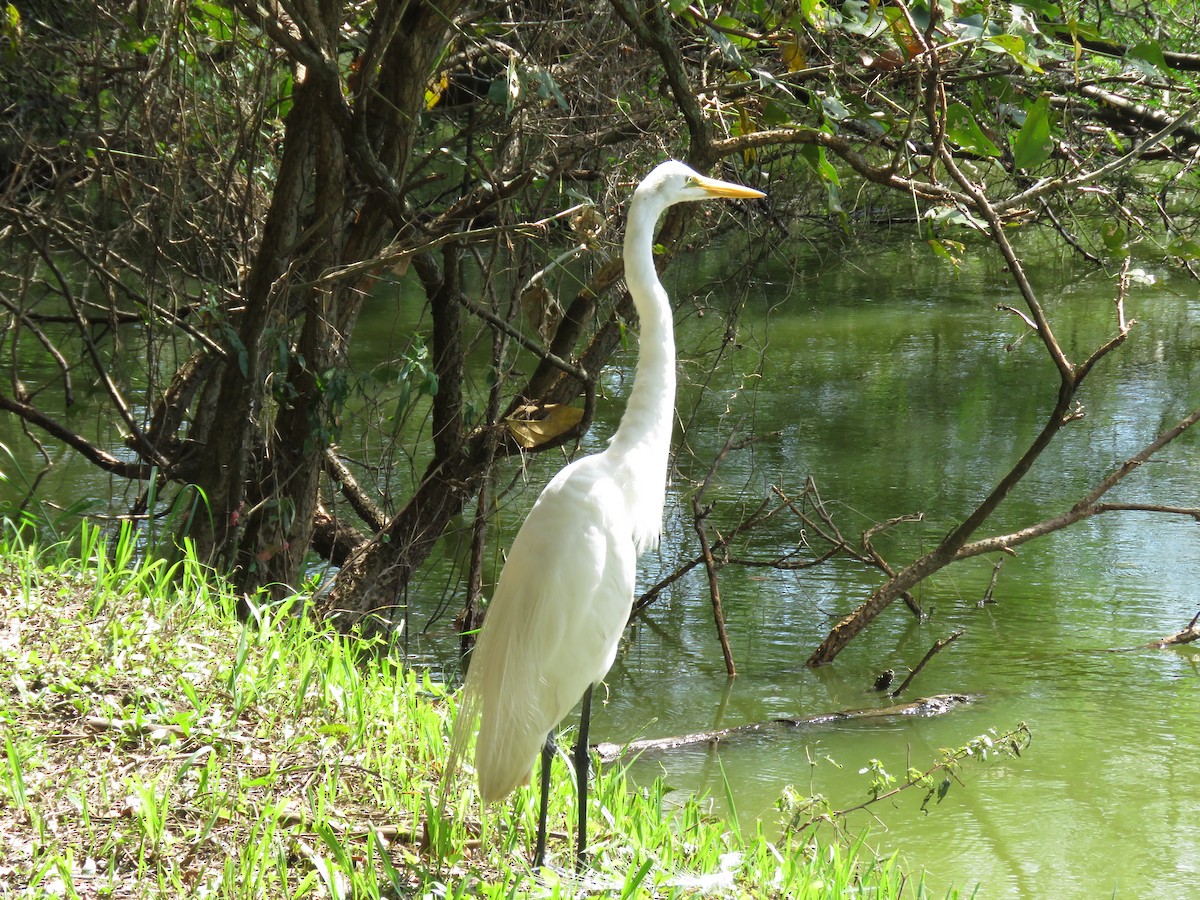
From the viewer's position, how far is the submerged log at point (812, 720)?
15.2 ft

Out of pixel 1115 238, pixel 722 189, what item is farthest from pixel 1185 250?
pixel 722 189

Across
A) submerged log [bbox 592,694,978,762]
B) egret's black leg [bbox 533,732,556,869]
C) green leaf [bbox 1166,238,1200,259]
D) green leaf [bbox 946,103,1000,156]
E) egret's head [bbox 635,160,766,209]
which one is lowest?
submerged log [bbox 592,694,978,762]

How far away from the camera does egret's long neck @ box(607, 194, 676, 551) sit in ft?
10.3

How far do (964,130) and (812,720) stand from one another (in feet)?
7.72

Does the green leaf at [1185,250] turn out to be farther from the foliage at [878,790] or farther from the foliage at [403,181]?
the foliage at [878,790]

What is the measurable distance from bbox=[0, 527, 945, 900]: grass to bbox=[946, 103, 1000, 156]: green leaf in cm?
234

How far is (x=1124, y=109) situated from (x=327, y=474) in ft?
14.0

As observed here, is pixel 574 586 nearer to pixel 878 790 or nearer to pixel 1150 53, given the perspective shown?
pixel 878 790

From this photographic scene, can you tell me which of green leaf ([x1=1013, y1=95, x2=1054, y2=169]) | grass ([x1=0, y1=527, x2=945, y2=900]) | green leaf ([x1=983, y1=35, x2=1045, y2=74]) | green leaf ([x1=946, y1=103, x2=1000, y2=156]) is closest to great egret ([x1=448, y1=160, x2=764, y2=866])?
grass ([x1=0, y1=527, x2=945, y2=900])

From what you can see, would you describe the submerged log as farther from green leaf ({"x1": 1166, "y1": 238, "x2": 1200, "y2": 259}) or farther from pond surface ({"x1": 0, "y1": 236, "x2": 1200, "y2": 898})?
green leaf ({"x1": 1166, "y1": 238, "x2": 1200, "y2": 259})

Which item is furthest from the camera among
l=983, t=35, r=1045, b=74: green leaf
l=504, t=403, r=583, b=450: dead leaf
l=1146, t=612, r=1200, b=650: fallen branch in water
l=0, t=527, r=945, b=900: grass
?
l=1146, t=612, r=1200, b=650: fallen branch in water

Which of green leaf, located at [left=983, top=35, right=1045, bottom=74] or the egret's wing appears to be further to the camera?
green leaf, located at [left=983, top=35, right=1045, bottom=74]

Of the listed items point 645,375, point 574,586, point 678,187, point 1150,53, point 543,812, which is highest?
point 1150,53

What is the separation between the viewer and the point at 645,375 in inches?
124
